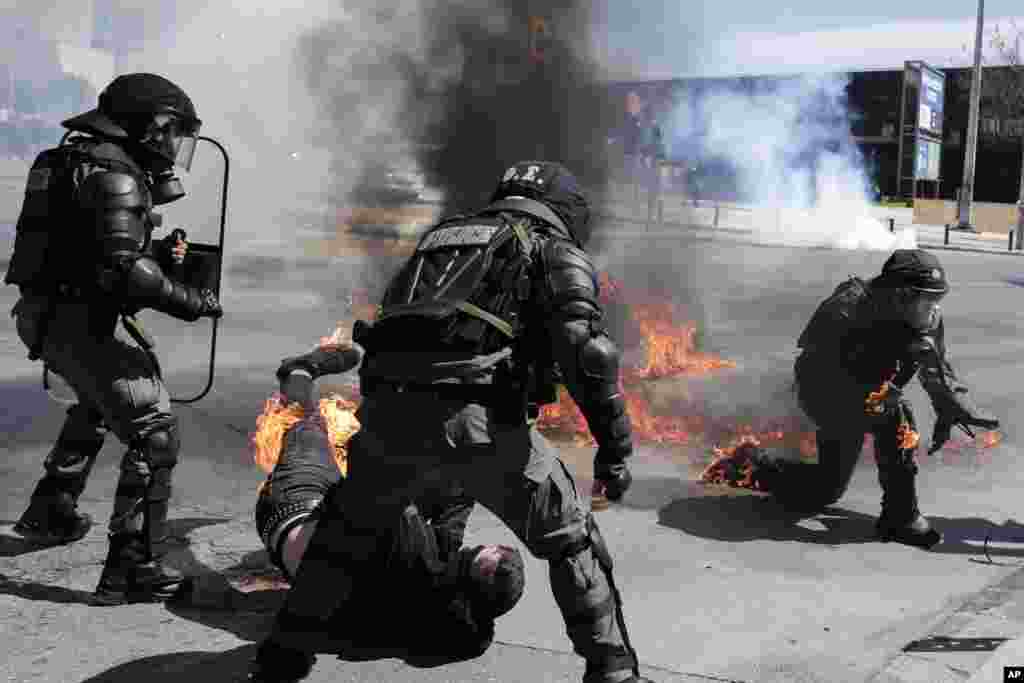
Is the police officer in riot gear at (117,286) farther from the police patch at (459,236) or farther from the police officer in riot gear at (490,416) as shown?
the police patch at (459,236)

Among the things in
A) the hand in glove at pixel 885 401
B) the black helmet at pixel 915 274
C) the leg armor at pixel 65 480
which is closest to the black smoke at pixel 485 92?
the black helmet at pixel 915 274

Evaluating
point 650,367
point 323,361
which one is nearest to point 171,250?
point 323,361

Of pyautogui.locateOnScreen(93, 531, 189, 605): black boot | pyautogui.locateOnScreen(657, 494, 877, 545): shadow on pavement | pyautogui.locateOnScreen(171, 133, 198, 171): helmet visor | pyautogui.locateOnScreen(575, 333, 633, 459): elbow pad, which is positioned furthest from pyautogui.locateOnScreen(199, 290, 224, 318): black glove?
pyautogui.locateOnScreen(657, 494, 877, 545): shadow on pavement

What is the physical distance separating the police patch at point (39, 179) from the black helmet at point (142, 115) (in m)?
0.18

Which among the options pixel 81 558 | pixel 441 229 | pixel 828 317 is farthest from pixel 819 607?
pixel 81 558

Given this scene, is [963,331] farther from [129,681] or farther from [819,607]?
[129,681]

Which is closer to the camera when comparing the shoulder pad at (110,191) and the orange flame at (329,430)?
the shoulder pad at (110,191)

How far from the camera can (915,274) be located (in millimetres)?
5016

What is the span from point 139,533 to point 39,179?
1284mm

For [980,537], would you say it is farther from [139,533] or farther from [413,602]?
[139,533]

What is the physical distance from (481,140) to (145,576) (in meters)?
8.04

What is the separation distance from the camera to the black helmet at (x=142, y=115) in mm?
4102

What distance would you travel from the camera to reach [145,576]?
3.99m

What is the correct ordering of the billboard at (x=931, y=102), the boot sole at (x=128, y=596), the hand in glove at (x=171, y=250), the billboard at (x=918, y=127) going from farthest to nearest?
the billboard at (x=918, y=127) → the billboard at (x=931, y=102) → the hand in glove at (x=171, y=250) → the boot sole at (x=128, y=596)
